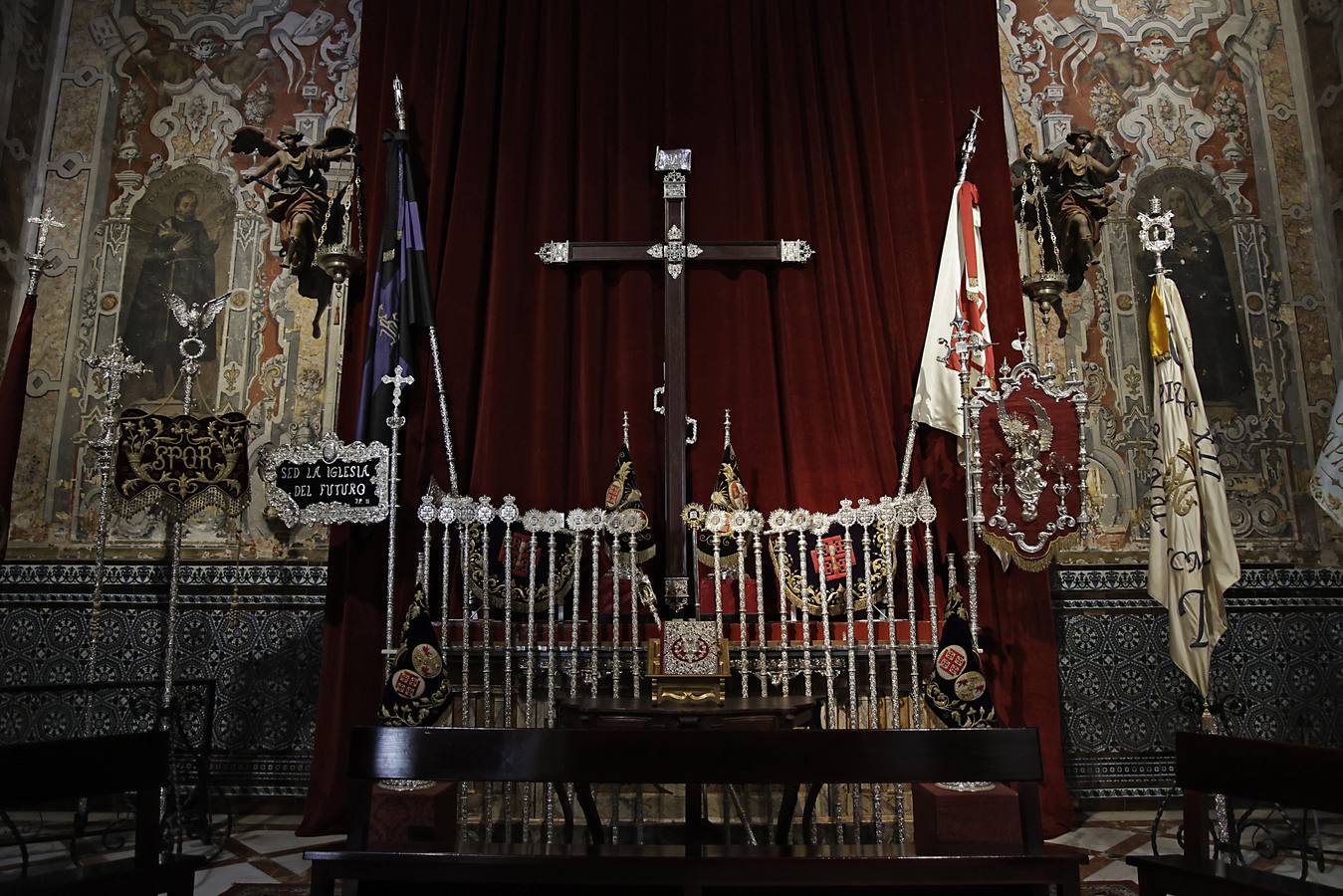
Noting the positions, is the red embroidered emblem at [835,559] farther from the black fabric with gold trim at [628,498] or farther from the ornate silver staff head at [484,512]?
the ornate silver staff head at [484,512]

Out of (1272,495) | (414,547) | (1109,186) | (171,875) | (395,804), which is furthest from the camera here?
(1109,186)

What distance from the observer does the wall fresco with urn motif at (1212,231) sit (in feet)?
17.5

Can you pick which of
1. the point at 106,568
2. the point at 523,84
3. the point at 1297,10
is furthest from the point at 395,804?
the point at 1297,10

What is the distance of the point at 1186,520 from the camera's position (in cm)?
432

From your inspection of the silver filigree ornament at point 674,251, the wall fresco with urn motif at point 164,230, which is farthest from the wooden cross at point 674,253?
the wall fresco with urn motif at point 164,230

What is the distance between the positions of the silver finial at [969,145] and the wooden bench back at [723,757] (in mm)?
3422

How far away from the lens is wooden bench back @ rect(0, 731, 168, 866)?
7.75ft

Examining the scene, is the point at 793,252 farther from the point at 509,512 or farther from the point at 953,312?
the point at 509,512

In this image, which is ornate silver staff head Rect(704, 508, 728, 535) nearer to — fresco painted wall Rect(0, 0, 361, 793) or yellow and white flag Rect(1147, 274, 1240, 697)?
yellow and white flag Rect(1147, 274, 1240, 697)

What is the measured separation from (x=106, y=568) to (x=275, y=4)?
3.45 m

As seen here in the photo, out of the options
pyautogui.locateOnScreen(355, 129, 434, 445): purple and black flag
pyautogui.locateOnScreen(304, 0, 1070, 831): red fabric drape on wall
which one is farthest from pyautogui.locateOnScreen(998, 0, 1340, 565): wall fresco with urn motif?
pyautogui.locateOnScreen(355, 129, 434, 445): purple and black flag

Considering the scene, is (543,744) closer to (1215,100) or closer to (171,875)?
(171,875)

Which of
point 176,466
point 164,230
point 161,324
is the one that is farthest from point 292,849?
point 164,230

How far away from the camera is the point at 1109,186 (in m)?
5.64
